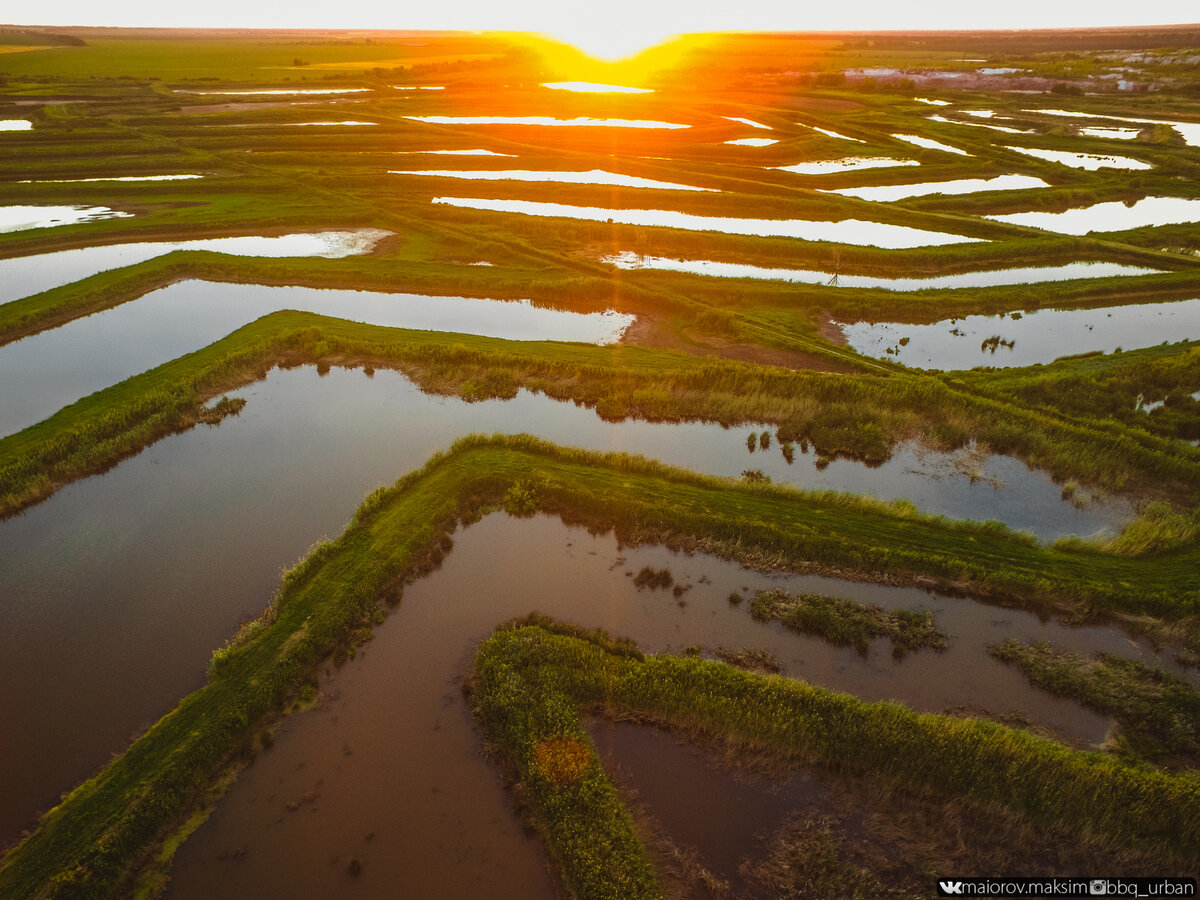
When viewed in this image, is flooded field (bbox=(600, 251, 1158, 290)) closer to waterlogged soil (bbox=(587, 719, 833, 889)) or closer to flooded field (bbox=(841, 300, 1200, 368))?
flooded field (bbox=(841, 300, 1200, 368))

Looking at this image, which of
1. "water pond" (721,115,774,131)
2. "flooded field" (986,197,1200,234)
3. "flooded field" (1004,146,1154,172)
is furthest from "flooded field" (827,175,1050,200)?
"water pond" (721,115,774,131)

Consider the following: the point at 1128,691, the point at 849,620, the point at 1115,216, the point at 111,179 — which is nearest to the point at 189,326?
the point at 849,620

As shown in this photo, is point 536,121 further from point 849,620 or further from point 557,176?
point 849,620

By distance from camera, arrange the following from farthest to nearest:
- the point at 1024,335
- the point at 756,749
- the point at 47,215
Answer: the point at 47,215
the point at 1024,335
the point at 756,749

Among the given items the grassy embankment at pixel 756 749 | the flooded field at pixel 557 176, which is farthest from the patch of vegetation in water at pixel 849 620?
the flooded field at pixel 557 176

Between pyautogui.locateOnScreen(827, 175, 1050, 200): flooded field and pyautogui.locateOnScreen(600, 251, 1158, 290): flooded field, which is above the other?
pyautogui.locateOnScreen(827, 175, 1050, 200): flooded field

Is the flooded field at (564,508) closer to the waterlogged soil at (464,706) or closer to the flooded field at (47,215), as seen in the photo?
the waterlogged soil at (464,706)
